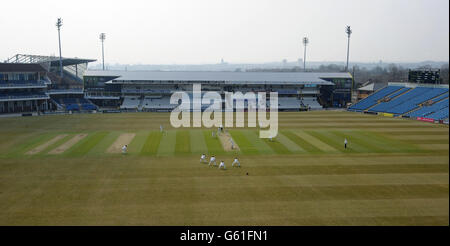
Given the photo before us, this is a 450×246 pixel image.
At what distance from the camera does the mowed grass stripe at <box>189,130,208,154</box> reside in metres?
30.8

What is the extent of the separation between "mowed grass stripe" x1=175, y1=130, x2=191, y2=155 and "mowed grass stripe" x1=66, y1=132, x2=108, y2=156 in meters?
7.99

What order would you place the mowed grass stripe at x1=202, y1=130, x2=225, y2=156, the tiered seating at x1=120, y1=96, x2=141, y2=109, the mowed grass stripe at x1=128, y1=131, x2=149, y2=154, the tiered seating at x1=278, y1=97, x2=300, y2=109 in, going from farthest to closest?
the tiered seating at x1=278, y1=97, x2=300, y2=109
the tiered seating at x1=120, y1=96, x2=141, y2=109
the mowed grass stripe at x1=128, y1=131, x2=149, y2=154
the mowed grass stripe at x1=202, y1=130, x2=225, y2=156

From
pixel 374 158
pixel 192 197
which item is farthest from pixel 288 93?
pixel 192 197

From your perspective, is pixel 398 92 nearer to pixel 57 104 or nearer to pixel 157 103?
pixel 157 103

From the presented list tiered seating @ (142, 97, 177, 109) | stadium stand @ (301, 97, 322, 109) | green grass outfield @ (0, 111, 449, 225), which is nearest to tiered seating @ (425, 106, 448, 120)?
green grass outfield @ (0, 111, 449, 225)

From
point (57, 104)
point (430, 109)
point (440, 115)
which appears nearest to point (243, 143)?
point (440, 115)

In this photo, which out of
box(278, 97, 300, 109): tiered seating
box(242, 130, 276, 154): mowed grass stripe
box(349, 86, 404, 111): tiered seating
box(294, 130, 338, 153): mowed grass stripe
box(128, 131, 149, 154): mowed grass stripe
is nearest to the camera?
Answer: box(128, 131, 149, 154): mowed grass stripe

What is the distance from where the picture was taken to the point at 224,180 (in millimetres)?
22531

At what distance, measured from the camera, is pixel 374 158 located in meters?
28.4

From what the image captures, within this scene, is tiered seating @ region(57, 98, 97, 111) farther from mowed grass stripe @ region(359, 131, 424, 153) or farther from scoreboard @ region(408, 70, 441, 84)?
scoreboard @ region(408, 70, 441, 84)

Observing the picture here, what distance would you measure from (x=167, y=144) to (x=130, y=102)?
39.3m

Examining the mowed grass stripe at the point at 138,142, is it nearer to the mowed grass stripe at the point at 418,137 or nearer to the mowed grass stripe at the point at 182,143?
the mowed grass stripe at the point at 182,143

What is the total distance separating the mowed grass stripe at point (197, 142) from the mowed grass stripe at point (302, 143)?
936cm
